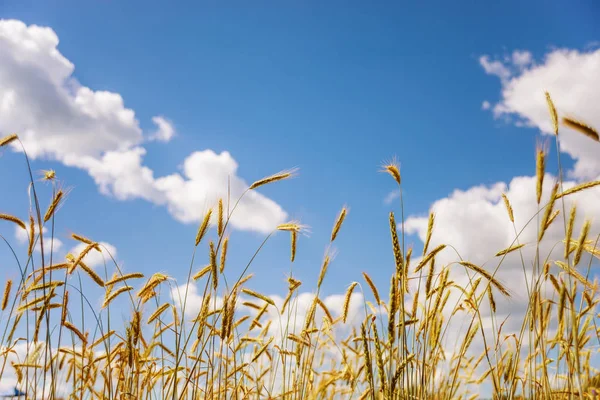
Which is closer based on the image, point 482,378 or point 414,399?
point 414,399

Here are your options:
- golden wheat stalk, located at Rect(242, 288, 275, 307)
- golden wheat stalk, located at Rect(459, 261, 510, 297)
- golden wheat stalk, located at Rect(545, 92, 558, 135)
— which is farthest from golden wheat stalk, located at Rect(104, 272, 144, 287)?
golden wheat stalk, located at Rect(545, 92, 558, 135)

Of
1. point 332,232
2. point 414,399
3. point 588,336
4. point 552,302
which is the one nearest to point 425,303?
point 414,399

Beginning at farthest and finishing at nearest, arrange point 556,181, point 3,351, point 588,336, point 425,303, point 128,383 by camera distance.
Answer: point 588,336 < point 3,351 < point 128,383 < point 425,303 < point 556,181

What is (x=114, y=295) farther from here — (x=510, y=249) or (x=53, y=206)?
(x=510, y=249)

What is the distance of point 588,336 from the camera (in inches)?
219

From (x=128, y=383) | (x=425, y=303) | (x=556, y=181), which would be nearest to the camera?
(x=556, y=181)

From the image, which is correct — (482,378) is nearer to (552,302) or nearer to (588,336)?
(588,336)

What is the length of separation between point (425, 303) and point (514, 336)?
1.61 m

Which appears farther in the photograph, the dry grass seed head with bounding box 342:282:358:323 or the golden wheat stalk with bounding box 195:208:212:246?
the dry grass seed head with bounding box 342:282:358:323

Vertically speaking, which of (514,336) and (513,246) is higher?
(513,246)

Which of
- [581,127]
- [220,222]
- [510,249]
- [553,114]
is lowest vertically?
[510,249]

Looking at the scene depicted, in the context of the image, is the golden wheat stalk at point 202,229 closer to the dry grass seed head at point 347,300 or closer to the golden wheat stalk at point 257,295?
the golden wheat stalk at point 257,295

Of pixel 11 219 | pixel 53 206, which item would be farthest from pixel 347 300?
pixel 11 219

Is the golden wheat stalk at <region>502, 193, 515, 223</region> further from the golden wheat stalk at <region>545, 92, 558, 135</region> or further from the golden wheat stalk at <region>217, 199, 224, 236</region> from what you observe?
the golden wheat stalk at <region>217, 199, 224, 236</region>
